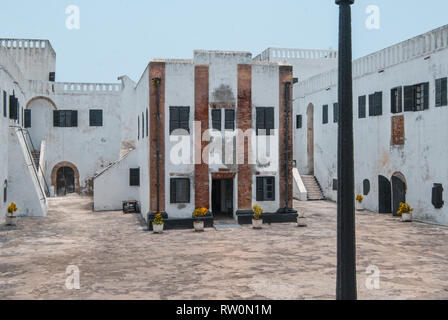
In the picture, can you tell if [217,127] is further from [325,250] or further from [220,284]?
[220,284]

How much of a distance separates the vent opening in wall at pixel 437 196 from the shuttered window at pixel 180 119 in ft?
36.5

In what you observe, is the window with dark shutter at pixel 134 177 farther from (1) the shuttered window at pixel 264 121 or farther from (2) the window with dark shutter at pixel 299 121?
(2) the window with dark shutter at pixel 299 121

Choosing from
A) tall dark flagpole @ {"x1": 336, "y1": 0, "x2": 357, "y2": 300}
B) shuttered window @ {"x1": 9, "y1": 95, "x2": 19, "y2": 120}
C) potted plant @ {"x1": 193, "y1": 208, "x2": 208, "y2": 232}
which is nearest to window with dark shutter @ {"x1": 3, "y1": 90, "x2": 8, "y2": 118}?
shuttered window @ {"x1": 9, "y1": 95, "x2": 19, "y2": 120}

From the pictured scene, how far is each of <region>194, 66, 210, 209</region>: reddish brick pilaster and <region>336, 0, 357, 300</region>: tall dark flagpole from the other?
14403 mm

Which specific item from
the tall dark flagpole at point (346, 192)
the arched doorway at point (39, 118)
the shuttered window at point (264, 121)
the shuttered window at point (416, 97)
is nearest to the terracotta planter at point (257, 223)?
the shuttered window at point (264, 121)

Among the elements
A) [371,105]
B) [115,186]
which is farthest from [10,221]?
[371,105]

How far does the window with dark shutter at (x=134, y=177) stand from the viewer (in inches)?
1022

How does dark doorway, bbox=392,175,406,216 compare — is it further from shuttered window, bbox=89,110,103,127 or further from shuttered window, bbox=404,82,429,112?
shuttered window, bbox=89,110,103,127

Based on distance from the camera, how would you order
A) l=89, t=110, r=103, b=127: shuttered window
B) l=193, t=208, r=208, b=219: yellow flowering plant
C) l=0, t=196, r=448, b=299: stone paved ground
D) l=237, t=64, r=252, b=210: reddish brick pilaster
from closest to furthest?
l=0, t=196, r=448, b=299: stone paved ground < l=193, t=208, r=208, b=219: yellow flowering plant < l=237, t=64, r=252, b=210: reddish brick pilaster < l=89, t=110, r=103, b=127: shuttered window

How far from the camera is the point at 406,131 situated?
2138cm

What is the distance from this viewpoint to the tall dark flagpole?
5.39 meters

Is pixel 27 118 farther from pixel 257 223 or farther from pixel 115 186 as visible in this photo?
pixel 257 223

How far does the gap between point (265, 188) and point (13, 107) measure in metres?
14.5
